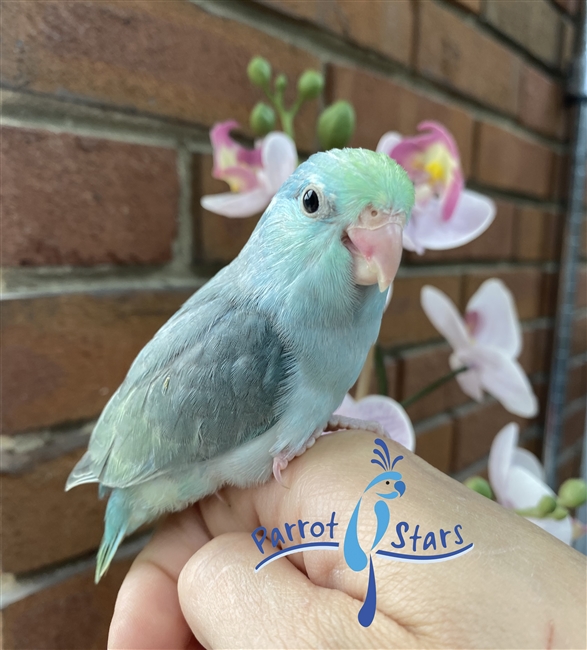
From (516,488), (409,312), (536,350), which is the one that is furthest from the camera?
(536,350)

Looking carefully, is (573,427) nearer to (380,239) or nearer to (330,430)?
(330,430)

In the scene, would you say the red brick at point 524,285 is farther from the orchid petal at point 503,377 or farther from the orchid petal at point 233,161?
the orchid petal at point 233,161

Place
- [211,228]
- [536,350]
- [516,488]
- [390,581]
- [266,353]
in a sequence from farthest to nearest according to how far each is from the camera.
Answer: [536,350], [211,228], [516,488], [266,353], [390,581]

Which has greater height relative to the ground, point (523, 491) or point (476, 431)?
point (523, 491)

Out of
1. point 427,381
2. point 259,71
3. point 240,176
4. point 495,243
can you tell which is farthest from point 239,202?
point 495,243

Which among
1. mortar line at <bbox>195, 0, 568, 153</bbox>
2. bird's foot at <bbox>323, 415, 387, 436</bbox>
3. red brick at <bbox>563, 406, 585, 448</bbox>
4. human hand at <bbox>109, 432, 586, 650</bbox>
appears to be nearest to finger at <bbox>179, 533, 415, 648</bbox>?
human hand at <bbox>109, 432, 586, 650</bbox>

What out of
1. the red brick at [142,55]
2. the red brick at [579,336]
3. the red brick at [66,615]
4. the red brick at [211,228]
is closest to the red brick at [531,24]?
the red brick at [142,55]

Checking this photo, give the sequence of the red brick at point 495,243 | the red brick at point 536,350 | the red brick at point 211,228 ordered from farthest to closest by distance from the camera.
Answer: the red brick at point 536,350 → the red brick at point 495,243 → the red brick at point 211,228
